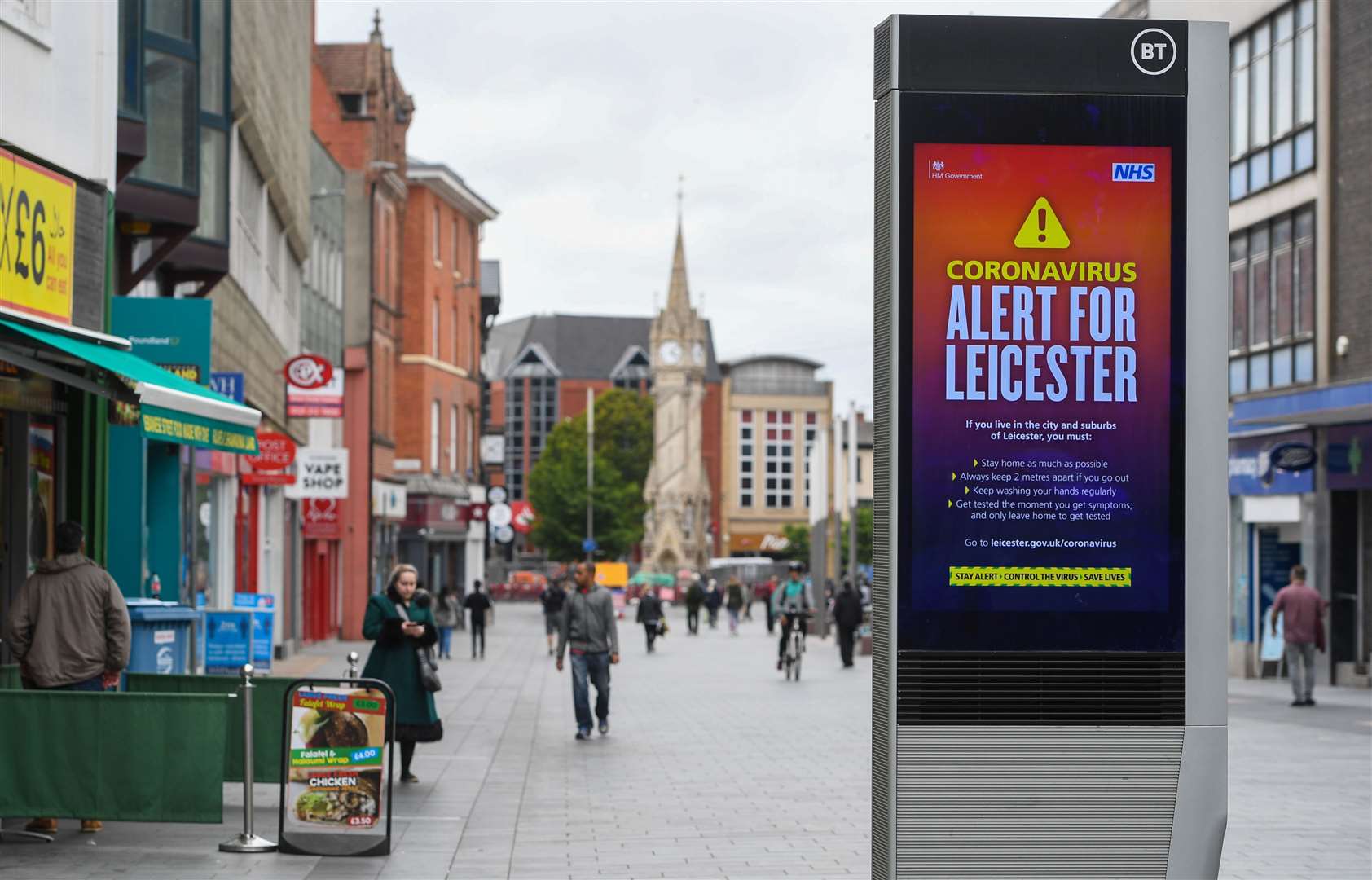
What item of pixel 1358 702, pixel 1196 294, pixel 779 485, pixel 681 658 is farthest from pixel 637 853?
pixel 779 485

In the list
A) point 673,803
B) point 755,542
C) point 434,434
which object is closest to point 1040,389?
point 673,803

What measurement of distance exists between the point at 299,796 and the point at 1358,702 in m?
18.0

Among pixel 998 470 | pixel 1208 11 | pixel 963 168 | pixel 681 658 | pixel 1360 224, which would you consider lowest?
pixel 681 658

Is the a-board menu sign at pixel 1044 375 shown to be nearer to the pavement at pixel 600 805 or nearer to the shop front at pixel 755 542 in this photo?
the pavement at pixel 600 805

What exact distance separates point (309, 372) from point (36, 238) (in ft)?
63.1

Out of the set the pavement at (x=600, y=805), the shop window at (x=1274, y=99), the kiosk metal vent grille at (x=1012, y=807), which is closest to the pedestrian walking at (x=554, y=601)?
the pavement at (x=600, y=805)

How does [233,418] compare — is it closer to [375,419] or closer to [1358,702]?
[1358,702]

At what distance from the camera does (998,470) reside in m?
7.60

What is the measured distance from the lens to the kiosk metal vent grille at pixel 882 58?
7621mm

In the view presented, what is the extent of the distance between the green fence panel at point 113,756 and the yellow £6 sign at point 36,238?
10.00ft

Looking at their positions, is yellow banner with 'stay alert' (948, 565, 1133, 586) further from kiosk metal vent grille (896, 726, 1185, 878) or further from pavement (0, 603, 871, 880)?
pavement (0, 603, 871, 880)

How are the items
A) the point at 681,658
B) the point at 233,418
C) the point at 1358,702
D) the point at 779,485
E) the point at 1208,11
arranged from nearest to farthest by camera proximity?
the point at 233,418 → the point at 1358,702 → the point at 1208,11 → the point at 681,658 → the point at 779,485

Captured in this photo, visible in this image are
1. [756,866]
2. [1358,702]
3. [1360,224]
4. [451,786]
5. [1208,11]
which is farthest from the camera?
[1208,11]

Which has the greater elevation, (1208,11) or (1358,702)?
(1208,11)
